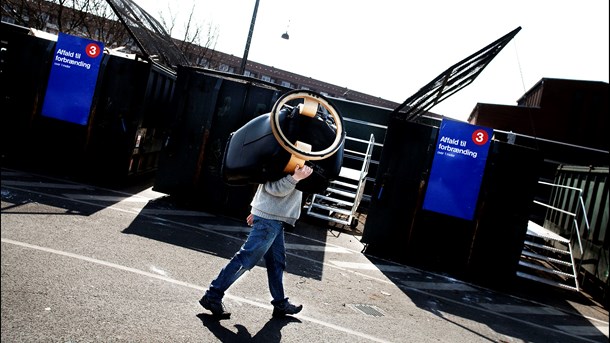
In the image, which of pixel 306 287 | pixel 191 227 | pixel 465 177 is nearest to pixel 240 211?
pixel 191 227

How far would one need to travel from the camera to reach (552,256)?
464 inches

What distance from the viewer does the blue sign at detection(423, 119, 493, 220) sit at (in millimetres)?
8523

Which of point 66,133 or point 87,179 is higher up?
point 66,133

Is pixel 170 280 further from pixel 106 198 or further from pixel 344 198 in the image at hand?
pixel 344 198

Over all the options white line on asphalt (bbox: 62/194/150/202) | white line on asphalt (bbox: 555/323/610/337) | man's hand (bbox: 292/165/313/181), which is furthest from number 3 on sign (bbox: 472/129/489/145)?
white line on asphalt (bbox: 62/194/150/202)

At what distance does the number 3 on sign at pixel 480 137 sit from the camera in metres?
8.43

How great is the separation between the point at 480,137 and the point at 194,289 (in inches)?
235

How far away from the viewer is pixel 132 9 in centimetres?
1056

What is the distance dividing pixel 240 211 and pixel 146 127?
10.4 ft

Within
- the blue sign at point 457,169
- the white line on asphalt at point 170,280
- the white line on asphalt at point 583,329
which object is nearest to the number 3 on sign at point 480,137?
the blue sign at point 457,169

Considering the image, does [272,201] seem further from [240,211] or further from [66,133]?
[66,133]

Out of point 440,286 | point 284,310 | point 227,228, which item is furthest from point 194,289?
point 440,286

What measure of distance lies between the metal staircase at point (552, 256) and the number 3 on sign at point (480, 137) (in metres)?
2.62

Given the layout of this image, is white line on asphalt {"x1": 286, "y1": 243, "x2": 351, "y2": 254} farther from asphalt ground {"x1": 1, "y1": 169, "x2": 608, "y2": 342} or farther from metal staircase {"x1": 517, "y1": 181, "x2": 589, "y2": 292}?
metal staircase {"x1": 517, "y1": 181, "x2": 589, "y2": 292}
